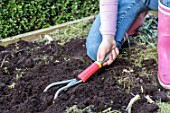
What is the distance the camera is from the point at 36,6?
3.45 meters

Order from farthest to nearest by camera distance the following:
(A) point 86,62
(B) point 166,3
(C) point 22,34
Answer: (C) point 22,34, (A) point 86,62, (B) point 166,3

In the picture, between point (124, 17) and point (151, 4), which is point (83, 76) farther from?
point (151, 4)

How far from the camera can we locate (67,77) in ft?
7.98

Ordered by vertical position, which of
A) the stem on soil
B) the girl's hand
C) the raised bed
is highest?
the girl's hand

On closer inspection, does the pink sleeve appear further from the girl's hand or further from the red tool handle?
the red tool handle

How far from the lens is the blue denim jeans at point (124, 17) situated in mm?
2695

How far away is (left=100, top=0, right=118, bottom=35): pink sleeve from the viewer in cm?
258

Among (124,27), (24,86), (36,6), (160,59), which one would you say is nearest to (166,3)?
(160,59)

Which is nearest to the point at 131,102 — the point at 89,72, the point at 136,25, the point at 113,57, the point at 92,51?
the point at 89,72

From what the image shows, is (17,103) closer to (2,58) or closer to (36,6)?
(2,58)

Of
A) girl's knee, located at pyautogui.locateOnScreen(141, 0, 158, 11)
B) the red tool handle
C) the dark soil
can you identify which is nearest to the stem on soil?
the dark soil

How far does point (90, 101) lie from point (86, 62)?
557 mm

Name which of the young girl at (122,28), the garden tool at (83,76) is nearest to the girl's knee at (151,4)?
the young girl at (122,28)

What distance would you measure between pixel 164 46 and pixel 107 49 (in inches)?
14.8
